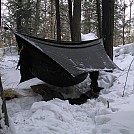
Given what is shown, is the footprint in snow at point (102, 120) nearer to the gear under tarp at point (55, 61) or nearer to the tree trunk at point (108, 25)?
the gear under tarp at point (55, 61)

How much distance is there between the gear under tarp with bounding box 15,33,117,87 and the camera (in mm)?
6230

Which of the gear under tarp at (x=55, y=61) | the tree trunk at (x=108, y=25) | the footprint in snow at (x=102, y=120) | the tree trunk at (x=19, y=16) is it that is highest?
the tree trunk at (x=19, y=16)

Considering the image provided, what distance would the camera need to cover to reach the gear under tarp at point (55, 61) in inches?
245

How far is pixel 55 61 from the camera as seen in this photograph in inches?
241

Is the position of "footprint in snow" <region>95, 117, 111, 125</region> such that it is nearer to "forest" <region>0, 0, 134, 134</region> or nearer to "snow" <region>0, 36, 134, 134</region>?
"snow" <region>0, 36, 134, 134</region>

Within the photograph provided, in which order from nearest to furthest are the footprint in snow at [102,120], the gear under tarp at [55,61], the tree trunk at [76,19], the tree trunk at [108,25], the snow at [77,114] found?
the snow at [77,114]
the footprint in snow at [102,120]
the gear under tarp at [55,61]
the tree trunk at [108,25]
the tree trunk at [76,19]

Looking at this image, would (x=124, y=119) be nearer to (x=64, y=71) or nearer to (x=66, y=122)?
(x=66, y=122)

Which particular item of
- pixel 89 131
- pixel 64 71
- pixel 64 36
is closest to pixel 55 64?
pixel 64 71

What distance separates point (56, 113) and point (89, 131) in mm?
836

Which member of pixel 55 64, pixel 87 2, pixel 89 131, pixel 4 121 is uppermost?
pixel 87 2

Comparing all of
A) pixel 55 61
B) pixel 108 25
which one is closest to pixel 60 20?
pixel 108 25

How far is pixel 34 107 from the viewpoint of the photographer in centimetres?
523

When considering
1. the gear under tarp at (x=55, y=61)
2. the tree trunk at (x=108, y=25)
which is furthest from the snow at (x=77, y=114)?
the tree trunk at (x=108, y=25)

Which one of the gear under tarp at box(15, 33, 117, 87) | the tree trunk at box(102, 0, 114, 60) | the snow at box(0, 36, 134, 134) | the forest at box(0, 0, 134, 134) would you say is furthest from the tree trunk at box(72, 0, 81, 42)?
the snow at box(0, 36, 134, 134)
